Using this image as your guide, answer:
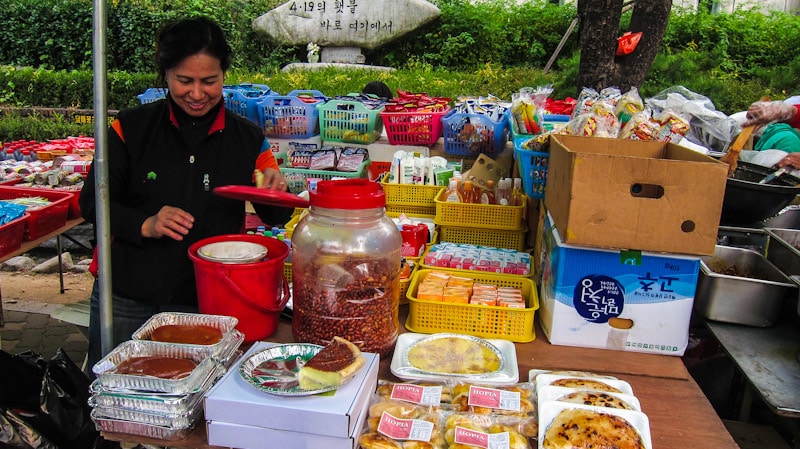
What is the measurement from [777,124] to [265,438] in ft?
13.3

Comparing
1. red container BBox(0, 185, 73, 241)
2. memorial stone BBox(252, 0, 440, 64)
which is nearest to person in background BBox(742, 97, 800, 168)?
red container BBox(0, 185, 73, 241)

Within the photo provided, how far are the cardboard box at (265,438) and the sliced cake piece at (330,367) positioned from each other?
4.1 inches

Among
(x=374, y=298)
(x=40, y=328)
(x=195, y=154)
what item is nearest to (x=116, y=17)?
(x=40, y=328)

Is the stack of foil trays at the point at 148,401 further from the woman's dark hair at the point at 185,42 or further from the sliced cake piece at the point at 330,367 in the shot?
the woman's dark hair at the point at 185,42

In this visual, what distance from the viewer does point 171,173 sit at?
84.1 inches

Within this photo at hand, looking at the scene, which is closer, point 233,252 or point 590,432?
point 590,432

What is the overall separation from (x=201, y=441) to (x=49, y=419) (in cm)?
126

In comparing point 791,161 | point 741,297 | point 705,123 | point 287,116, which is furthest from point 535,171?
point 705,123

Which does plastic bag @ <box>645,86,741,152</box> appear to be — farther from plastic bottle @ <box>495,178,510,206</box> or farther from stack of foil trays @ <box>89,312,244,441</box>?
stack of foil trays @ <box>89,312,244,441</box>

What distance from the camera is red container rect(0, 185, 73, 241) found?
347 cm

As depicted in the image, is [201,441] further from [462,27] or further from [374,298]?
[462,27]

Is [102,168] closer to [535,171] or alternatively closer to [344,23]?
[535,171]

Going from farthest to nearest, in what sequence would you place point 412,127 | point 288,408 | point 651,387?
point 412,127 → point 651,387 → point 288,408

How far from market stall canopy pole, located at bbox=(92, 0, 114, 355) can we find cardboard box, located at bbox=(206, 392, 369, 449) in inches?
21.0
